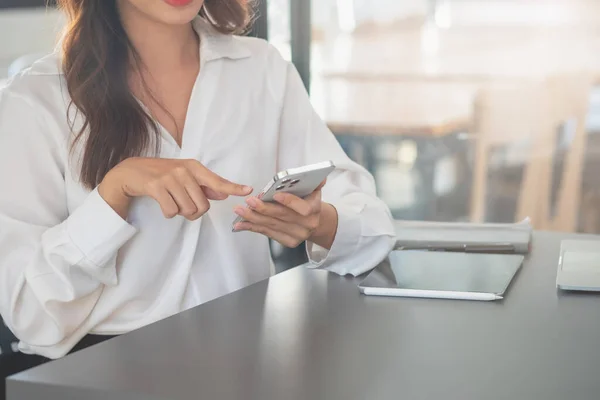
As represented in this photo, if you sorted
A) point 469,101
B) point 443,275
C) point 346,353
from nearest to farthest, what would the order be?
point 346,353 < point 443,275 < point 469,101

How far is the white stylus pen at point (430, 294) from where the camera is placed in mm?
971

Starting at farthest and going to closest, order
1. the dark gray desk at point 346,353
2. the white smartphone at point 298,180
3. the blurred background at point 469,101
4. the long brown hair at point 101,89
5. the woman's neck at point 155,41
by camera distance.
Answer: the blurred background at point 469,101 < the woman's neck at point 155,41 < the long brown hair at point 101,89 < the white smartphone at point 298,180 < the dark gray desk at point 346,353

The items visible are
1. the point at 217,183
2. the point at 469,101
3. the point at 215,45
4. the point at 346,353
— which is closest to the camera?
the point at 346,353

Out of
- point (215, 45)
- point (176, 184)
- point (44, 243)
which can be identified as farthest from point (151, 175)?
point (215, 45)

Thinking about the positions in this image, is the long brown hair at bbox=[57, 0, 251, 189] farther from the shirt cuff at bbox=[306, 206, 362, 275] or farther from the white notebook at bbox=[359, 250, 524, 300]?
the white notebook at bbox=[359, 250, 524, 300]

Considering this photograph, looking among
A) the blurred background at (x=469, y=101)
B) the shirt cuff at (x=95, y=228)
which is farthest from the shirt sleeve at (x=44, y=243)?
the blurred background at (x=469, y=101)

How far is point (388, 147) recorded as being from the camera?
3.15 m

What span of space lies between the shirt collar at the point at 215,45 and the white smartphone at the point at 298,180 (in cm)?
39

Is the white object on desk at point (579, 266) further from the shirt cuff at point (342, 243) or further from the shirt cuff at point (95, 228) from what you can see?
the shirt cuff at point (95, 228)

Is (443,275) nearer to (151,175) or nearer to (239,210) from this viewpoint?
(239,210)

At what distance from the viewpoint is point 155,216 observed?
1173 mm

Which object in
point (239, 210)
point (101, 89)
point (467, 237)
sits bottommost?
point (467, 237)

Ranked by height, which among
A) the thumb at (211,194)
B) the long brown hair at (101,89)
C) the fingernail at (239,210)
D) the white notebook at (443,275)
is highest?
the long brown hair at (101,89)

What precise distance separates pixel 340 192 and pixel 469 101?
1.88 m
